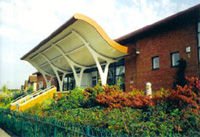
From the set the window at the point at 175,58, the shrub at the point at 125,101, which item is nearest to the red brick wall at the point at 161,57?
the window at the point at 175,58

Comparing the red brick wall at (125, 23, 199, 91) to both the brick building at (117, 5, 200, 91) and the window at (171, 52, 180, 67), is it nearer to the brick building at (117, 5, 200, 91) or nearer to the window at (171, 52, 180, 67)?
the brick building at (117, 5, 200, 91)

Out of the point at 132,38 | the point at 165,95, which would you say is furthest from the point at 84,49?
the point at 165,95

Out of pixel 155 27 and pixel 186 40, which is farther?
→ pixel 155 27

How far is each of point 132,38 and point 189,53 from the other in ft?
19.0

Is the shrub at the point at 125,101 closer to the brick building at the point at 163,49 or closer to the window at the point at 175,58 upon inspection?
the brick building at the point at 163,49

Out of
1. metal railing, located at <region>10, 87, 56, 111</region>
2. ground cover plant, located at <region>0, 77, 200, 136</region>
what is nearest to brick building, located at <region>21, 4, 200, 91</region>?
metal railing, located at <region>10, 87, 56, 111</region>

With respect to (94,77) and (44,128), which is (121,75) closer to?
(94,77)

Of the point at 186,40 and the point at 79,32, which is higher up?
the point at 79,32

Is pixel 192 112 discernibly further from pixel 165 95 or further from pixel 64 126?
pixel 64 126

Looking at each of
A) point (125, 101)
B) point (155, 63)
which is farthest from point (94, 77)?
point (125, 101)

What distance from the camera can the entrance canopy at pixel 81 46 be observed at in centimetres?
1792

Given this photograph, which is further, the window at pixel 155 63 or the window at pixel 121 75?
the window at pixel 121 75

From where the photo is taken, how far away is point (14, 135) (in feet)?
45.7

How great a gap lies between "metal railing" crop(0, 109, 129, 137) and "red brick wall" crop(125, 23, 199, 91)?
9.15 m
